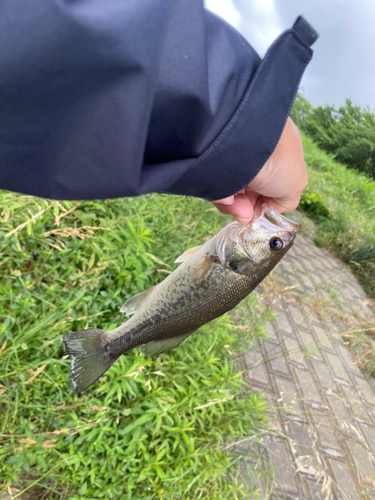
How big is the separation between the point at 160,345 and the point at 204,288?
1.37 ft

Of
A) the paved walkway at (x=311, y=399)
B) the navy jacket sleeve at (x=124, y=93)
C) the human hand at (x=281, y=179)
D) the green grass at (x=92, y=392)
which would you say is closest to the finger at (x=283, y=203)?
the human hand at (x=281, y=179)

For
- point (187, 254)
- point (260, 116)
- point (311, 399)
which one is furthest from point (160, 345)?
point (311, 399)

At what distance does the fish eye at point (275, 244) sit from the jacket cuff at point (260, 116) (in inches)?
23.9

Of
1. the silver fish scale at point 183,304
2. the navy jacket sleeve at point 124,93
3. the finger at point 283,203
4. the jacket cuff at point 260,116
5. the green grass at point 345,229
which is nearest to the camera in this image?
the navy jacket sleeve at point 124,93

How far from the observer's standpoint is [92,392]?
2.08 m

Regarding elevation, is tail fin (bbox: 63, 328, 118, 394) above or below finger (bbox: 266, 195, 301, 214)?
below

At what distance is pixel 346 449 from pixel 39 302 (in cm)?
369

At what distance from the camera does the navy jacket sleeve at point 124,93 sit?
774 mm

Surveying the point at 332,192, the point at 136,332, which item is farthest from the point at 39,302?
the point at 332,192

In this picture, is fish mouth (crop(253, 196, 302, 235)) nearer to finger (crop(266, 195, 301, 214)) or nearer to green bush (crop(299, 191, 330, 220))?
finger (crop(266, 195, 301, 214))

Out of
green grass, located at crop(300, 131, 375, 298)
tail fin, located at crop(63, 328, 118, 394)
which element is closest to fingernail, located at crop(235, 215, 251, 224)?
tail fin, located at crop(63, 328, 118, 394)

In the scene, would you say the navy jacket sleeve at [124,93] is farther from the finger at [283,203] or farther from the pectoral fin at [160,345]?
the pectoral fin at [160,345]

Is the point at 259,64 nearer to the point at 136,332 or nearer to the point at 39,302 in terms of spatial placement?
the point at 136,332

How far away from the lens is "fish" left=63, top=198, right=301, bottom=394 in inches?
61.9
